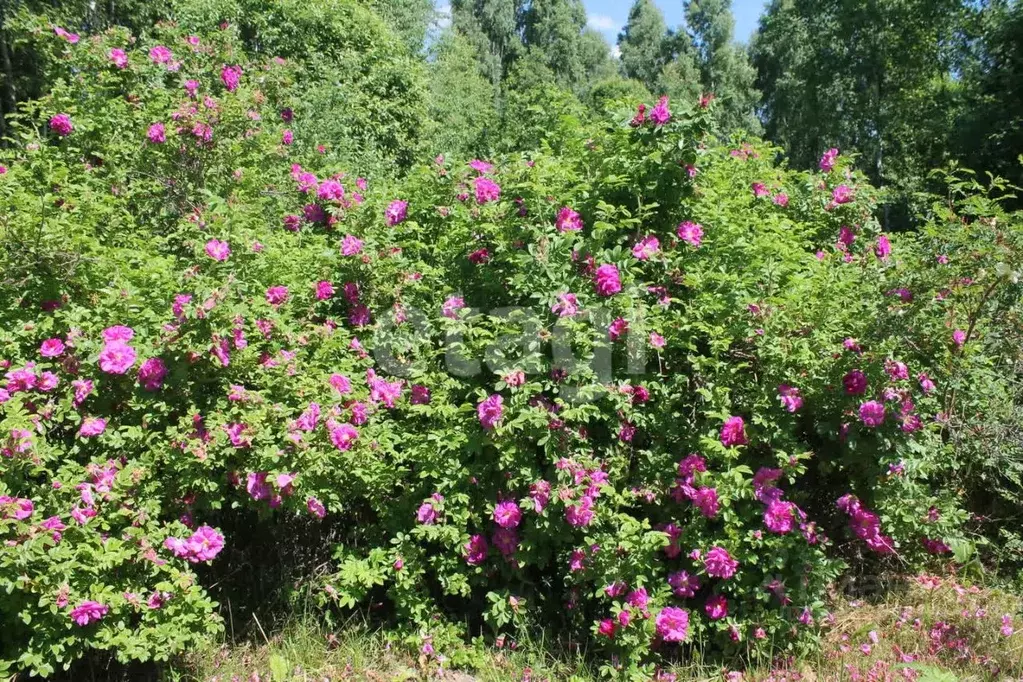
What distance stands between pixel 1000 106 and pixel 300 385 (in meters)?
14.6

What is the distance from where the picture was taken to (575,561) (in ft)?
8.59

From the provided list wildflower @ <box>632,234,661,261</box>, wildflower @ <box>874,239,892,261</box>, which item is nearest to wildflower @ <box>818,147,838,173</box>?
wildflower @ <box>874,239,892,261</box>

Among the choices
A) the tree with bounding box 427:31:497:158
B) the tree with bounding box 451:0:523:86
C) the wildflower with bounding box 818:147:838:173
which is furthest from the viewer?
the tree with bounding box 451:0:523:86

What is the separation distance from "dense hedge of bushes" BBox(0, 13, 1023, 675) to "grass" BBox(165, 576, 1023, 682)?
12cm

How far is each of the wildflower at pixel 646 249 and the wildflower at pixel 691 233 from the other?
0.41ft

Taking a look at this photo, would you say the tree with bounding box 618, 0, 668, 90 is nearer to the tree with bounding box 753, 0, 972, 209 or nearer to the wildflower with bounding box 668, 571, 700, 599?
the tree with bounding box 753, 0, 972, 209

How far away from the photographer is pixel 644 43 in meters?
36.3

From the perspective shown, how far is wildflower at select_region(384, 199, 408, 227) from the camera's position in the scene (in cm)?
328

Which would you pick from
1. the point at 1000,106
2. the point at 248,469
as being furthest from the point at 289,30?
the point at 1000,106

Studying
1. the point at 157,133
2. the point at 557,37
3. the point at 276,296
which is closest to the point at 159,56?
the point at 157,133

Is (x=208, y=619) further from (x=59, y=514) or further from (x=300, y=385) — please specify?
(x=300, y=385)

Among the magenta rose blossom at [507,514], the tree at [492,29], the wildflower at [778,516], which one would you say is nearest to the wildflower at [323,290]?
A: the magenta rose blossom at [507,514]

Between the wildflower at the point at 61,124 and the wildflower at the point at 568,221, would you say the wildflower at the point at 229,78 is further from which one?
the wildflower at the point at 568,221

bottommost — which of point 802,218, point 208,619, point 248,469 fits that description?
point 208,619
